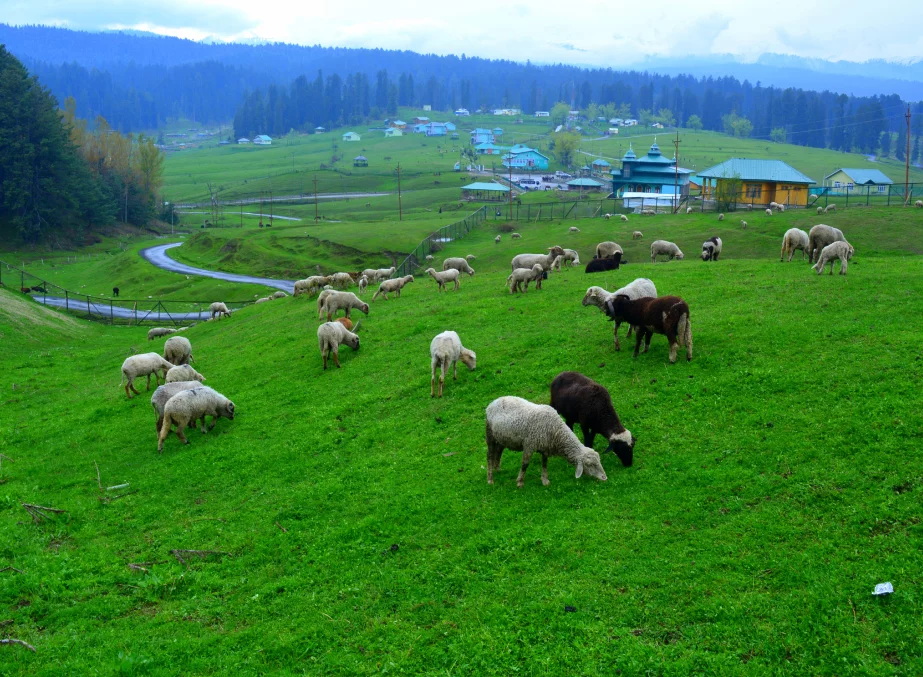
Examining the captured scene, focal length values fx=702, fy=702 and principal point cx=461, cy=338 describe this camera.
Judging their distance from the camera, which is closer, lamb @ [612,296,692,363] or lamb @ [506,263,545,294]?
lamb @ [612,296,692,363]

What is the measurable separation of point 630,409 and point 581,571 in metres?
6.07

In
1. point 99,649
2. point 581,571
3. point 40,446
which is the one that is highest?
point 581,571

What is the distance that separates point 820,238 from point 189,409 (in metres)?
24.2

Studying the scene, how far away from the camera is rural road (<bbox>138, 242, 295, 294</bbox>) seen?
224ft

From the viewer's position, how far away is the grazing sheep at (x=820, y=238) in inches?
1086

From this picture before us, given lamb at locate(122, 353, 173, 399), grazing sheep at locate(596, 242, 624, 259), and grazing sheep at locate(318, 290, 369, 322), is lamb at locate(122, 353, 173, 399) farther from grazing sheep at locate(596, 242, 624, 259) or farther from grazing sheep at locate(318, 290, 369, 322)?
grazing sheep at locate(596, 242, 624, 259)

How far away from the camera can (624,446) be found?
1427 cm

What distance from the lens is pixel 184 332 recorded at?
Answer: 131 ft

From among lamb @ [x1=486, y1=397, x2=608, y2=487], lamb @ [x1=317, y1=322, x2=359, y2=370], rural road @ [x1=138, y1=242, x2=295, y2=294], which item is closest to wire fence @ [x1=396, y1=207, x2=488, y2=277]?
rural road @ [x1=138, y1=242, x2=295, y2=294]

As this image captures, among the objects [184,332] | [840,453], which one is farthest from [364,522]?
[184,332]

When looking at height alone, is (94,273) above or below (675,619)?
below

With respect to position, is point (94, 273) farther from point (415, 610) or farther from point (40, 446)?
point (415, 610)

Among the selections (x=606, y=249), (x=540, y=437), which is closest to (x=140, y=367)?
(x=540, y=437)

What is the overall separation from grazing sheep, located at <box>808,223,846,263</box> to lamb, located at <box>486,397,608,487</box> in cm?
1882
